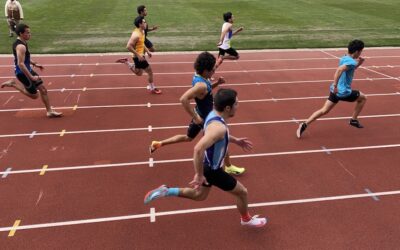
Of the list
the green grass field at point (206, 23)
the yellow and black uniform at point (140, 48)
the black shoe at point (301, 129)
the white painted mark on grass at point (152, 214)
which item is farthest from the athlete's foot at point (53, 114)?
the green grass field at point (206, 23)

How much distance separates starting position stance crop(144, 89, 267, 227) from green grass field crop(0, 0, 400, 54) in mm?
12453

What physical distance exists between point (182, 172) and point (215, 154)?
2.30 meters

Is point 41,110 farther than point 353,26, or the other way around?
point 353,26

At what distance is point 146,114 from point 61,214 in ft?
13.8

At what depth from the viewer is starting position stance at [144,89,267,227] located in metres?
4.00

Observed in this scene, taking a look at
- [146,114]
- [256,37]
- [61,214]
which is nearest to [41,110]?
[146,114]

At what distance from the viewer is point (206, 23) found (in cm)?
2216

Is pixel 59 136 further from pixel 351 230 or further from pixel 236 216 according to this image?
pixel 351 230

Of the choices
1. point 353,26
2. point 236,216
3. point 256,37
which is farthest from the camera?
point 353,26

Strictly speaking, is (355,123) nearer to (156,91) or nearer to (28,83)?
(156,91)

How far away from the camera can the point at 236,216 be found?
17.3 feet

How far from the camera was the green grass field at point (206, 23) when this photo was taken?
17359 millimetres

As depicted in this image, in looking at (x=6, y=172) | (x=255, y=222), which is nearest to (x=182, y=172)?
(x=255, y=222)

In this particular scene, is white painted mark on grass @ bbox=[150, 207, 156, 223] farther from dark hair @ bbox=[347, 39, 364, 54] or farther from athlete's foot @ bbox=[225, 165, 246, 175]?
dark hair @ bbox=[347, 39, 364, 54]
